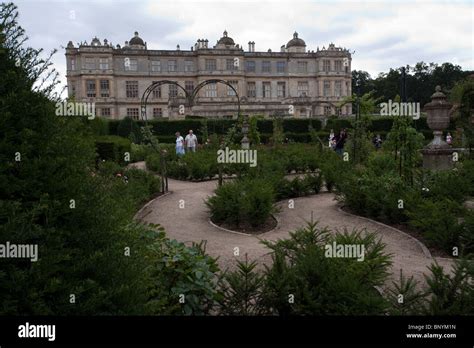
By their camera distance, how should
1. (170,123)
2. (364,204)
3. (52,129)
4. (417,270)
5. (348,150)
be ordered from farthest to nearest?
(170,123)
(348,150)
(364,204)
(417,270)
(52,129)

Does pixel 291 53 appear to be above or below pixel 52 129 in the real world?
above

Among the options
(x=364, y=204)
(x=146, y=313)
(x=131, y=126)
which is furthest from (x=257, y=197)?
(x=131, y=126)

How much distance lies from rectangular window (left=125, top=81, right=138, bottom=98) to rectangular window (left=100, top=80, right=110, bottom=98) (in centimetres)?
254

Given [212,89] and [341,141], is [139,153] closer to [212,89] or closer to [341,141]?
[341,141]

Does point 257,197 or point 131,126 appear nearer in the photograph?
point 257,197

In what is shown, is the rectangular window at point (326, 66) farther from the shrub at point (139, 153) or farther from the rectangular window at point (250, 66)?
the shrub at point (139, 153)

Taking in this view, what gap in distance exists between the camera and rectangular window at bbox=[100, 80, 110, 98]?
60.1m

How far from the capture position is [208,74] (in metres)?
62.5

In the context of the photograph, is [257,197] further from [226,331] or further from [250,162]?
[226,331]

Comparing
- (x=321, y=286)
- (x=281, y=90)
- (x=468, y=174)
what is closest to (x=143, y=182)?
(x=468, y=174)

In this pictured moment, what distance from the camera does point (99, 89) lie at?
6009cm

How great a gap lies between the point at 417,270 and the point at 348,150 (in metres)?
9.60

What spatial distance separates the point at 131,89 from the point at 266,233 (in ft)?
186

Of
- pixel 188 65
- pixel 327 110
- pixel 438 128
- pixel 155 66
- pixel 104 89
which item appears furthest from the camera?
pixel 188 65
